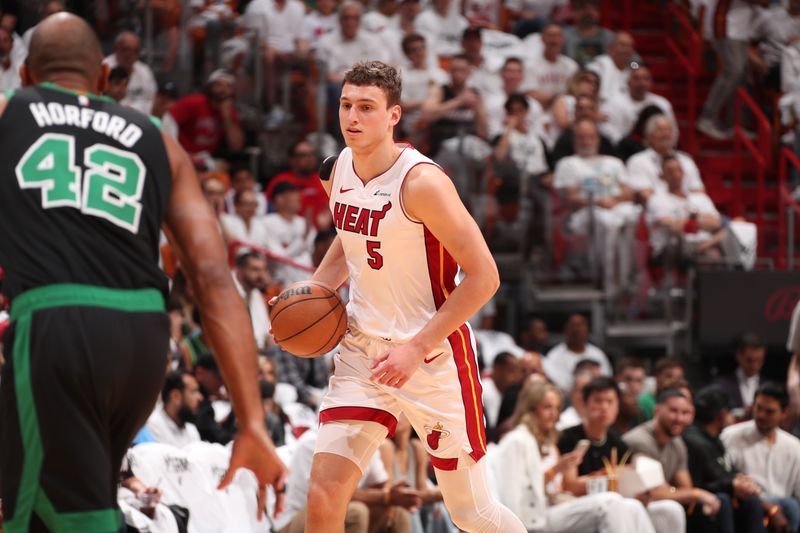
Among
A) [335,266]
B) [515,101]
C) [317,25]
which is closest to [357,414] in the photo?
[335,266]

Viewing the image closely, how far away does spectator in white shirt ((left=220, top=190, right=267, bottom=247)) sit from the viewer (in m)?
11.9

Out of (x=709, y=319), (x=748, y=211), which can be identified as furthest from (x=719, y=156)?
(x=709, y=319)

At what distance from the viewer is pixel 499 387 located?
1109cm

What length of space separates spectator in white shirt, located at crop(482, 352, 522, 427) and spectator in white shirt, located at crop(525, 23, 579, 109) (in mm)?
5213

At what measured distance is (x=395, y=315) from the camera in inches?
213

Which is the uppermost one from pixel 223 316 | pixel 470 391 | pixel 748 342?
pixel 223 316

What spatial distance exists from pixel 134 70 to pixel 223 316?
9.60 m

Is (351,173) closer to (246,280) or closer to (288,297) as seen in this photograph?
(288,297)

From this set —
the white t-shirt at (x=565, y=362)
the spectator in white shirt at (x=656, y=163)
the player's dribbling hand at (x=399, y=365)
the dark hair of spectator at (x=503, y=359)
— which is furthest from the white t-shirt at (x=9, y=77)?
the player's dribbling hand at (x=399, y=365)

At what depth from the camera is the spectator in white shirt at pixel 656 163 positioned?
13.9m

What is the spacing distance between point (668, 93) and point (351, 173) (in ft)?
43.7

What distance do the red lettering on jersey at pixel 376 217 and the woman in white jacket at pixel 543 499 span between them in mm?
3931

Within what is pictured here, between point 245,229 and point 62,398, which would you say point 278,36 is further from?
point 62,398

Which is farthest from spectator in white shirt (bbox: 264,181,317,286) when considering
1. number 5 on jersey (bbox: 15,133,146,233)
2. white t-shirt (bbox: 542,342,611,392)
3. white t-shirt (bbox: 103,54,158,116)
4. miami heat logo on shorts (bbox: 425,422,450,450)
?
number 5 on jersey (bbox: 15,133,146,233)
